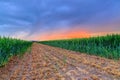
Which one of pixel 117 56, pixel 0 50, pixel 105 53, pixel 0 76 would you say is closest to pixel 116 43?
pixel 105 53

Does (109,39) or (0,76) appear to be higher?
(109,39)

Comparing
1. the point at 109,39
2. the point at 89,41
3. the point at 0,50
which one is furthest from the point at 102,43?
the point at 0,50

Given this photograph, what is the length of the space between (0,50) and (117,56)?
7012 millimetres

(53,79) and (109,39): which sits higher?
(109,39)

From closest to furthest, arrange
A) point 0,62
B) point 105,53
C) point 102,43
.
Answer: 1. point 0,62
2. point 105,53
3. point 102,43

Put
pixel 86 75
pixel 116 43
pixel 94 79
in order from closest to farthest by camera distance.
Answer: pixel 94 79 → pixel 86 75 → pixel 116 43

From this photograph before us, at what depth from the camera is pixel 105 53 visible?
16500mm

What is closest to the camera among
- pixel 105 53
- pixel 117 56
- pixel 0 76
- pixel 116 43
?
pixel 0 76

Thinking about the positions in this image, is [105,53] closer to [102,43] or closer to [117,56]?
[117,56]

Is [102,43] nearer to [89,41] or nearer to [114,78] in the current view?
[89,41]

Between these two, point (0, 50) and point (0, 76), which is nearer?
point (0, 76)

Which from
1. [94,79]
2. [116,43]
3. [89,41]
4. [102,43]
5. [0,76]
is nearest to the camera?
[94,79]

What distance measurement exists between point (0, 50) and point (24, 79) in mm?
5246

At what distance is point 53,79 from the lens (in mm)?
7836
